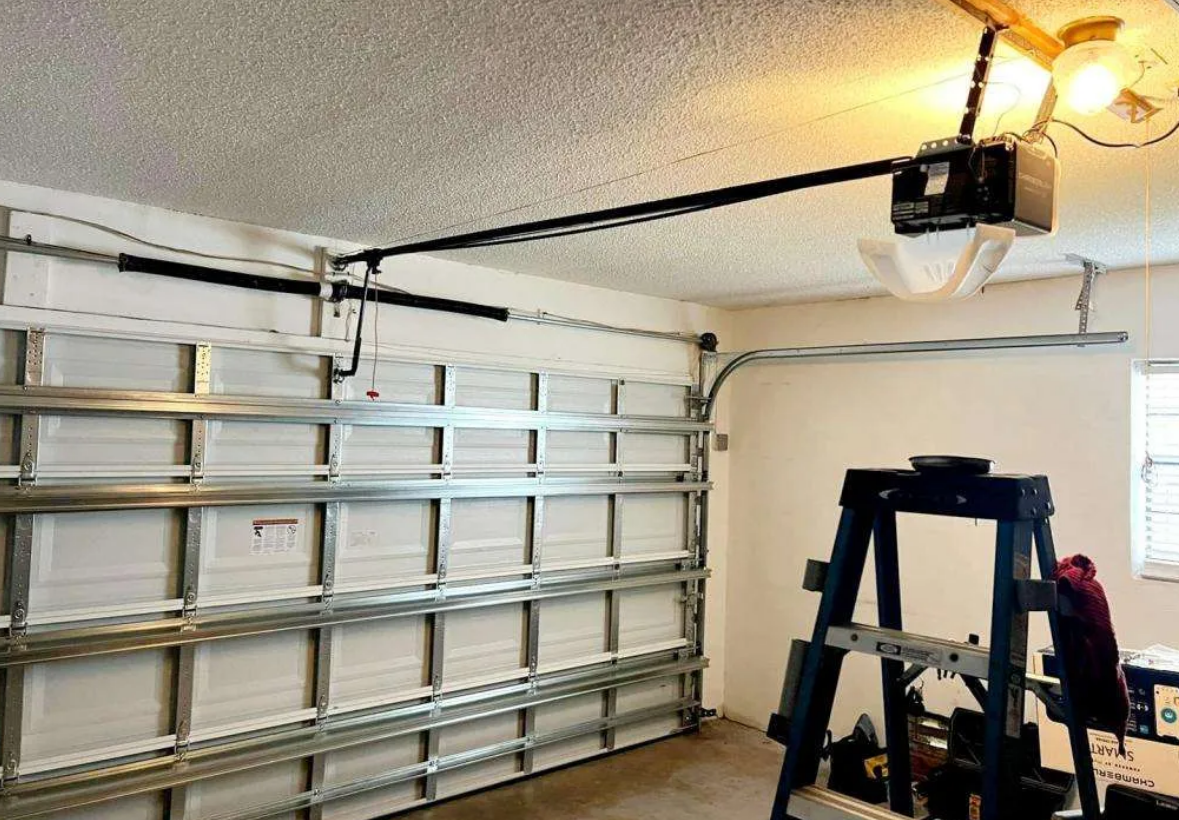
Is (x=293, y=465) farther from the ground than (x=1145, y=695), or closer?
farther from the ground

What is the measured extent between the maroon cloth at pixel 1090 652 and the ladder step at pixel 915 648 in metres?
0.22

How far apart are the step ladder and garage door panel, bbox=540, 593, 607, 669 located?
2.44 m

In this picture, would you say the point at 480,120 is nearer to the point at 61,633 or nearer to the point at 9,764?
the point at 61,633

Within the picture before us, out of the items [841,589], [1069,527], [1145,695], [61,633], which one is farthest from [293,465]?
[1069,527]

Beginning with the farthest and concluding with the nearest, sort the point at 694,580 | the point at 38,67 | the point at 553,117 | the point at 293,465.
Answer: the point at 694,580 → the point at 293,465 → the point at 553,117 → the point at 38,67

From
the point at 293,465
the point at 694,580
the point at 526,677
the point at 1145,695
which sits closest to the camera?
the point at 1145,695

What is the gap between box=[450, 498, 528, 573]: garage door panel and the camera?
3914mm

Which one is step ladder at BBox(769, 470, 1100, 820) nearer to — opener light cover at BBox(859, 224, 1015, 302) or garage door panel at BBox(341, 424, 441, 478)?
opener light cover at BBox(859, 224, 1015, 302)

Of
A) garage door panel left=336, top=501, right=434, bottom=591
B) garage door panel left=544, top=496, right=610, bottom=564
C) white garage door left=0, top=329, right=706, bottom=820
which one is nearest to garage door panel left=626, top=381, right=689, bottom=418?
white garage door left=0, top=329, right=706, bottom=820

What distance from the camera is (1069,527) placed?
3783mm

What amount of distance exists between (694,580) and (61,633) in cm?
324

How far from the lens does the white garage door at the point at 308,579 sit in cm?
284

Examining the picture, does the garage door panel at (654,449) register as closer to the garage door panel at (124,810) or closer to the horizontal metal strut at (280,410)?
the horizontal metal strut at (280,410)

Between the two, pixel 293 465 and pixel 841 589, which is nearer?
pixel 841 589
